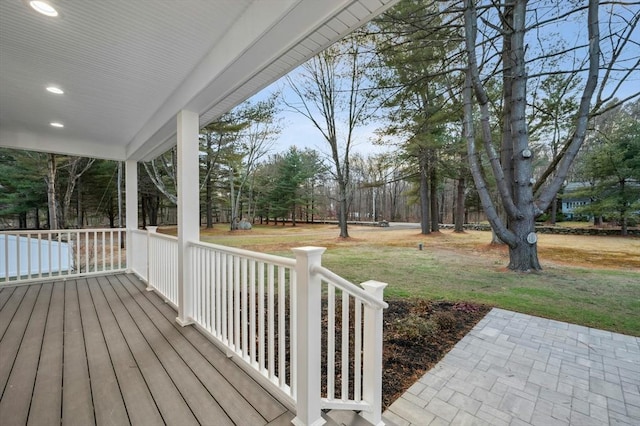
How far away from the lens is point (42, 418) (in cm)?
149

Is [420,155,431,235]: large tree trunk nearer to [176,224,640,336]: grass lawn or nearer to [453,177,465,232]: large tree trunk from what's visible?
[453,177,465,232]: large tree trunk

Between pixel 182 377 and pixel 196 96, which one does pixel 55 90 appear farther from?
pixel 182 377

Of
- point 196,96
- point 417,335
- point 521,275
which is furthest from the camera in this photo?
point 521,275

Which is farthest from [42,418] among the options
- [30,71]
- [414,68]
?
[414,68]

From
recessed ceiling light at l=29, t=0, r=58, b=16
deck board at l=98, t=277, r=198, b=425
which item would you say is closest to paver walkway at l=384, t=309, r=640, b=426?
deck board at l=98, t=277, r=198, b=425

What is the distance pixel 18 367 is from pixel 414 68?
7.75 m

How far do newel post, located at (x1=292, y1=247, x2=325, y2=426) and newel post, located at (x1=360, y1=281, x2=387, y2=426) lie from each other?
298 mm

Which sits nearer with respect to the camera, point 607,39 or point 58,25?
point 58,25

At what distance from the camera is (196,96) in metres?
2.52

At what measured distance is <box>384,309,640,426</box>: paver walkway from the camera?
194cm

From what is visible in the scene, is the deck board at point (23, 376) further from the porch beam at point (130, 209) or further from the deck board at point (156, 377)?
the porch beam at point (130, 209)

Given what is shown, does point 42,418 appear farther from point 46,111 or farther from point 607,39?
point 607,39

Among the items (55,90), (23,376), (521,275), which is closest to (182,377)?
(23,376)

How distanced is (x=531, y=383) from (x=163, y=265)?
4338mm
